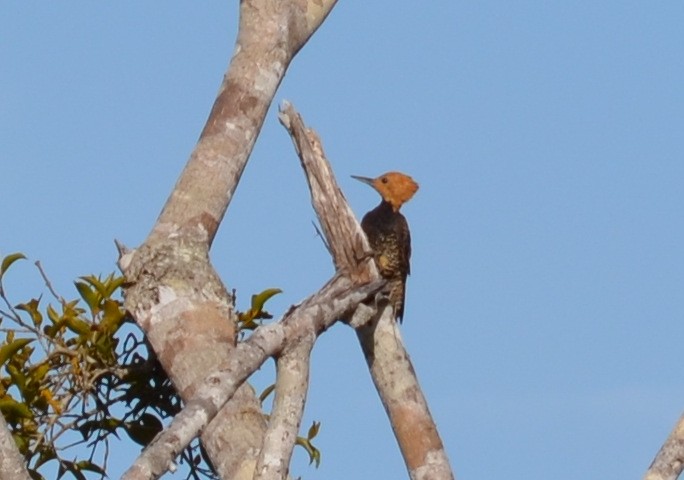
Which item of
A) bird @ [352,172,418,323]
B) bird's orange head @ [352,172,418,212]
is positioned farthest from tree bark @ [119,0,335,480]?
bird's orange head @ [352,172,418,212]

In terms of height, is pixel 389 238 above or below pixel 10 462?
above

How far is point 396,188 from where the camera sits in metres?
8.56

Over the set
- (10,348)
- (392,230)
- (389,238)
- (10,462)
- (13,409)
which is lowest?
(10,462)

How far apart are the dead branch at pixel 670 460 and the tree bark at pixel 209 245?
1159 mm

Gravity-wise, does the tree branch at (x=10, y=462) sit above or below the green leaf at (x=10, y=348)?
below

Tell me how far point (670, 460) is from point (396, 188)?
4408 mm

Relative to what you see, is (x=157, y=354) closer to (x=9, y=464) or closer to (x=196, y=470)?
(x=196, y=470)

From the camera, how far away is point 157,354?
493 centimetres

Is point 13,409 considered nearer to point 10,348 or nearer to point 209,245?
point 10,348

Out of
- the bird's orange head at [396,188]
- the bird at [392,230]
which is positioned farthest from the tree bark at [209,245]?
the bird's orange head at [396,188]

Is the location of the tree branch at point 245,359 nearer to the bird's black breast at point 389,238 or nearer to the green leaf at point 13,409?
the green leaf at point 13,409

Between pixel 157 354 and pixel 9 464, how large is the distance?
1430 mm

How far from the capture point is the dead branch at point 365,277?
552 centimetres

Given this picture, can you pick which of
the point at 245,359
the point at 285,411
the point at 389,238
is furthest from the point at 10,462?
the point at 389,238
